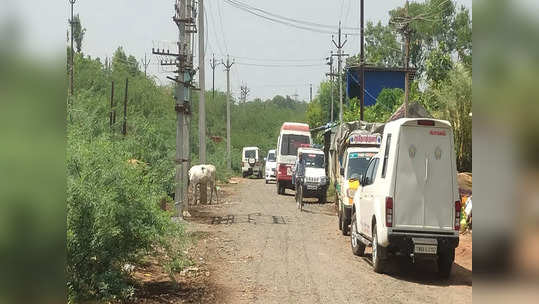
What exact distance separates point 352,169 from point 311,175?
A: 355 inches

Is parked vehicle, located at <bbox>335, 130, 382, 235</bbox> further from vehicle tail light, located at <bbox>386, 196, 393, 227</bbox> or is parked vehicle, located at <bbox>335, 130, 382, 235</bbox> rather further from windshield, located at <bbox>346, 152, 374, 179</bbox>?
vehicle tail light, located at <bbox>386, 196, 393, 227</bbox>

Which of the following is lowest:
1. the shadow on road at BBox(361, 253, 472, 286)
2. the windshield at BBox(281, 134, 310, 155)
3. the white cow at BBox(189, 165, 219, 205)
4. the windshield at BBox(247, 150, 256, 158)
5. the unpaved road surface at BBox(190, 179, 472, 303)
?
the shadow on road at BBox(361, 253, 472, 286)

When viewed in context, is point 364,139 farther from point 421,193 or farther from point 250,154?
point 250,154

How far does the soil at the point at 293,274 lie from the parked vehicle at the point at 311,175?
8.27 metres

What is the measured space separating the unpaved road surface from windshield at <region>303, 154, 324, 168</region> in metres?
8.57

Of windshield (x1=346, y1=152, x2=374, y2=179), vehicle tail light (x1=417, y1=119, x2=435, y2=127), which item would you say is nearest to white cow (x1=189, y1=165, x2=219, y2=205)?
windshield (x1=346, y1=152, x2=374, y2=179)

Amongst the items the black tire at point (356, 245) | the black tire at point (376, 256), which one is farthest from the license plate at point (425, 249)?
the black tire at point (356, 245)

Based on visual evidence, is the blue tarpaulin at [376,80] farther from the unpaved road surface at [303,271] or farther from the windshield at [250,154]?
the unpaved road surface at [303,271]

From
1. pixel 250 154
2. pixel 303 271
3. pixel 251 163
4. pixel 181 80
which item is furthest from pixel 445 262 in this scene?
pixel 250 154

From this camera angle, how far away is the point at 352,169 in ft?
65.7

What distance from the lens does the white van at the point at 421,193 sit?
11.8m

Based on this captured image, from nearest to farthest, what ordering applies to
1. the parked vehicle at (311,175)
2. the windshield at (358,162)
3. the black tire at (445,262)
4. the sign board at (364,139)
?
the black tire at (445,262) → the windshield at (358,162) → the sign board at (364,139) → the parked vehicle at (311,175)

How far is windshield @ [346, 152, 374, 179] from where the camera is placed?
20.0m
